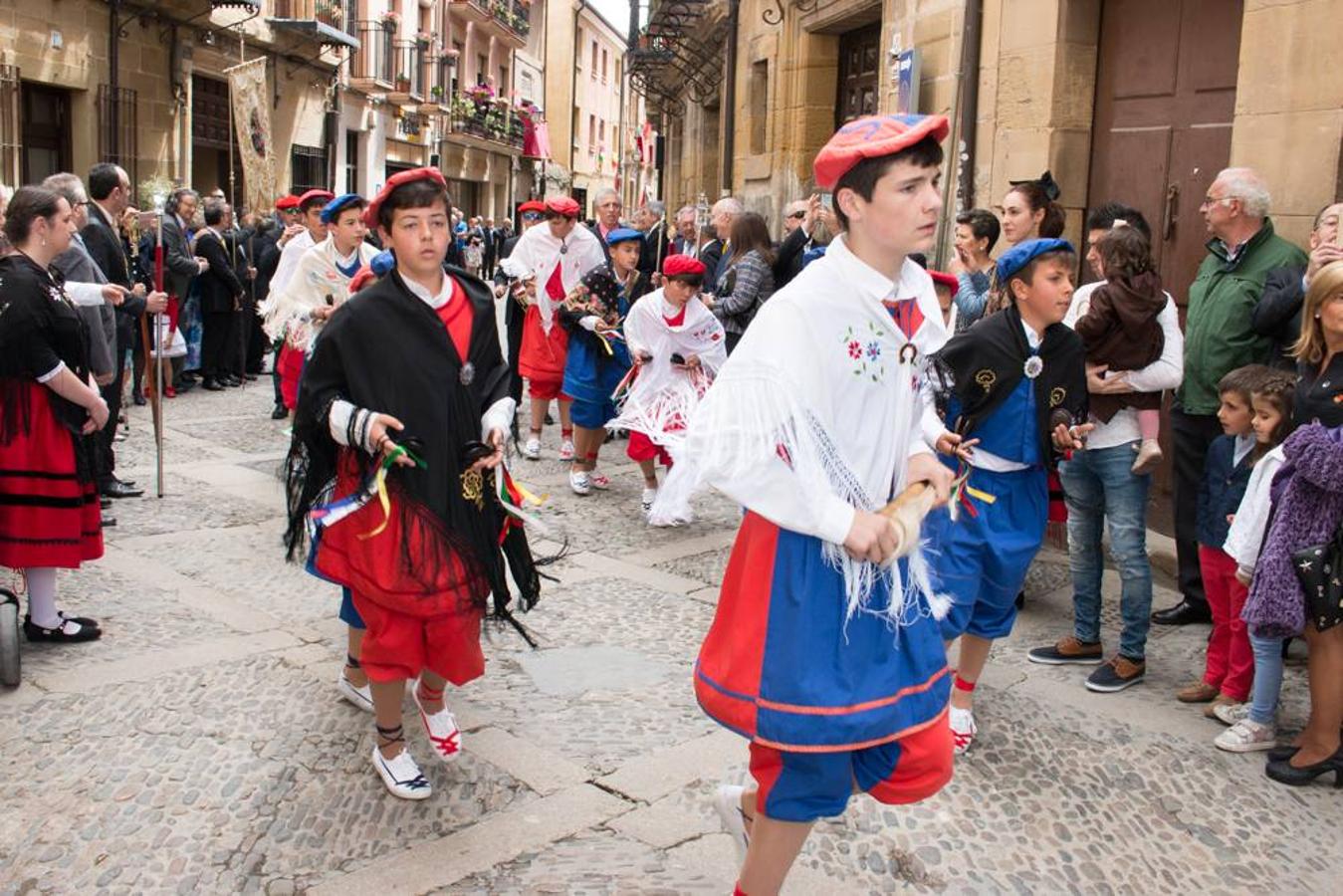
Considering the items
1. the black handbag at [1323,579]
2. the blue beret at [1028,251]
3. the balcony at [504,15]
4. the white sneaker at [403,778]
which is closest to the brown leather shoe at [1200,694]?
the black handbag at [1323,579]

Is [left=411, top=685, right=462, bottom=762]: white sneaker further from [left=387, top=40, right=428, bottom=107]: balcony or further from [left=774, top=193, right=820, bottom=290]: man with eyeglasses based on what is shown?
[left=387, top=40, right=428, bottom=107]: balcony

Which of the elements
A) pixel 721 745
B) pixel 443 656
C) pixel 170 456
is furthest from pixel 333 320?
pixel 170 456

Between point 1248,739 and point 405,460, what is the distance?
2.99m

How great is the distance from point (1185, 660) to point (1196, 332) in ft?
4.86

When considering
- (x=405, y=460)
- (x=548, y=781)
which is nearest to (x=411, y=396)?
(x=405, y=460)

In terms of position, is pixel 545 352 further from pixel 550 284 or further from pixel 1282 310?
pixel 1282 310

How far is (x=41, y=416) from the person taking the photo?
471cm

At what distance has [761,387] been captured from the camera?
244 centimetres

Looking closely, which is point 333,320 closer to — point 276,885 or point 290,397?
point 276,885

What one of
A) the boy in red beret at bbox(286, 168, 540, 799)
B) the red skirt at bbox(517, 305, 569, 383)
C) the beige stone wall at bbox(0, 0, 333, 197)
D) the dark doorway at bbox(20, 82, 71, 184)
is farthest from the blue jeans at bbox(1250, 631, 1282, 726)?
the dark doorway at bbox(20, 82, 71, 184)

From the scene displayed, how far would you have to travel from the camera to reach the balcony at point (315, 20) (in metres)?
21.6

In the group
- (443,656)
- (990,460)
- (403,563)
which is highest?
(990,460)

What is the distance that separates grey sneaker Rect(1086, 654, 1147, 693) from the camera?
4.68 meters

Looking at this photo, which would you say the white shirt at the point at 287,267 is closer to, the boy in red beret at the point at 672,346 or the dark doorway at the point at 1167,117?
the boy in red beret at the point at 672,346
